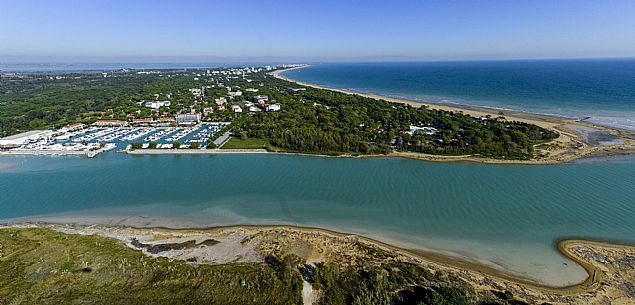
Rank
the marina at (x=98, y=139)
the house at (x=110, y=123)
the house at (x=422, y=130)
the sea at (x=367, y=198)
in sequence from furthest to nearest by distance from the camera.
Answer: the house at (x=110, y=123) → the house at (x=422, y=130) → the marina at (x=98, y=139) → the sea at (x=367, y=198)

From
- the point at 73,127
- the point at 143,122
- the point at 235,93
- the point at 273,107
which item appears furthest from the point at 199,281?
the point at 235,93

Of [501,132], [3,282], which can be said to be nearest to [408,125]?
[501,132]

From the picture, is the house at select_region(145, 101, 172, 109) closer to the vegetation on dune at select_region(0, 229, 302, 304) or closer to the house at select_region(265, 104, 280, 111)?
the house at select_region(265, 104, 280, 111)

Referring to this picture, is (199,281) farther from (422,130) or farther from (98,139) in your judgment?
(98,139)

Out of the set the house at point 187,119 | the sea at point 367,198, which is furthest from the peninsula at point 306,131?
the sea at point 367,198

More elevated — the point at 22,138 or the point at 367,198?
the point at 22,138

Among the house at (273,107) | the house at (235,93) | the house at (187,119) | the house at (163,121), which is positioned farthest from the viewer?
the house at (235,93)

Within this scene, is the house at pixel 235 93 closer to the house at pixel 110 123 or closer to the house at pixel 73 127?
the house at pixel 110 123

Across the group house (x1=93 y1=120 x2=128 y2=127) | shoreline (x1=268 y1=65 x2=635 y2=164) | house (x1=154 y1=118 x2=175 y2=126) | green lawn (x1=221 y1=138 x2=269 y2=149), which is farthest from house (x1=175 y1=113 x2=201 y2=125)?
shoreline (x1=268 y1=65 x2=635 y2=164)
